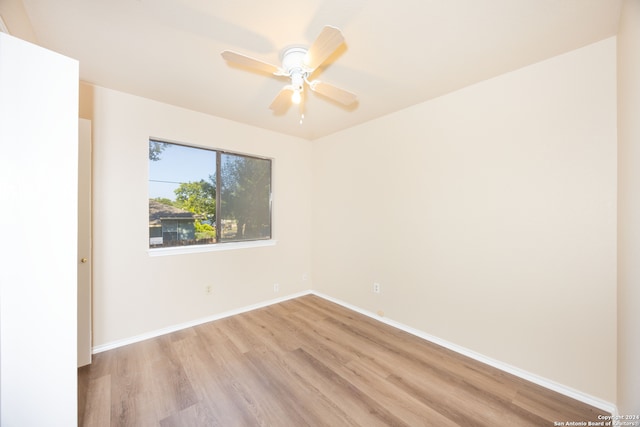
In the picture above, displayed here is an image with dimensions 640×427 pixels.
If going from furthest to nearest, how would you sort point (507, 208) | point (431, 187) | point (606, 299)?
point (431, 187) < point (507, 208) < point (606, 299)

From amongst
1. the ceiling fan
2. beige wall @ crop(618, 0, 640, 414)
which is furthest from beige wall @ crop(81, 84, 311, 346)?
beige wall @ crop(618, 0, 640, 414)

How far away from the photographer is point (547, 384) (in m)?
1.89

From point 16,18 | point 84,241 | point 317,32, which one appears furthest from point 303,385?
point 16,18

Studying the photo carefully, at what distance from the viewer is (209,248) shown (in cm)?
304

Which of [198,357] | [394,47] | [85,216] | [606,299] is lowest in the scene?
[198,357]

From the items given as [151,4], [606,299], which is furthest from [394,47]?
[606,299]

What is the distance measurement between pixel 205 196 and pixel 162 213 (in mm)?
515

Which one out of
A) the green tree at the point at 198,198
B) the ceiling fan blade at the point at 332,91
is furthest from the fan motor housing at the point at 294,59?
the green tree at the point at 198,198

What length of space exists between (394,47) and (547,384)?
Result: 112 inches

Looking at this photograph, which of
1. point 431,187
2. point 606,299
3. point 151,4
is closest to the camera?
point 151,4

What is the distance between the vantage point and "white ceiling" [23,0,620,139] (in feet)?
4.69

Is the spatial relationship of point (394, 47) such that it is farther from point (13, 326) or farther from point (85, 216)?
point (85, 216)

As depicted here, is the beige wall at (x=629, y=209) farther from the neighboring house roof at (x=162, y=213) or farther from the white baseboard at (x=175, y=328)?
the neighboring house roof at (x=162, y=213)

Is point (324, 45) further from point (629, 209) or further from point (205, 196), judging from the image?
point (205, 196)
